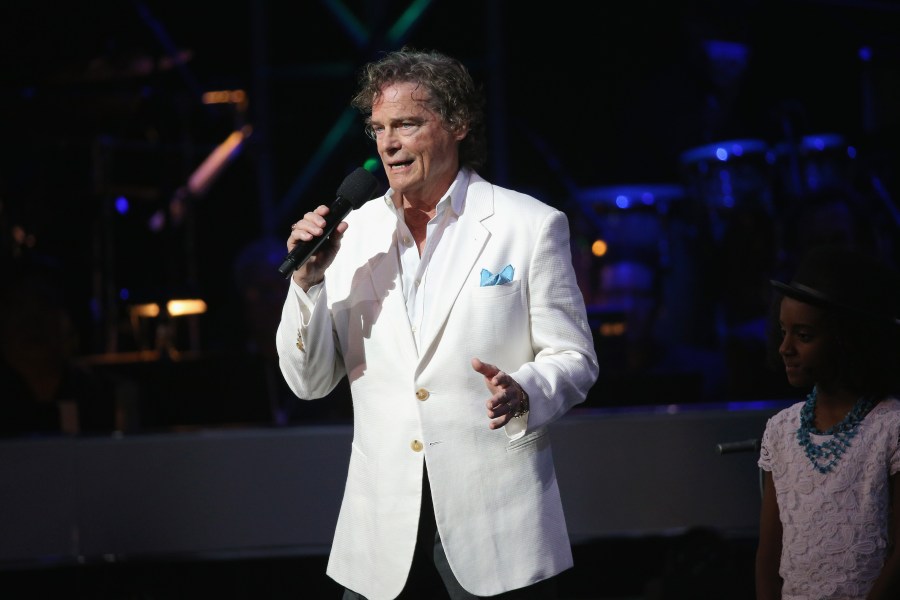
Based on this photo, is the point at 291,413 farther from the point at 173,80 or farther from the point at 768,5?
the point at 768,5

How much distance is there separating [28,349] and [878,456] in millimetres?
3047

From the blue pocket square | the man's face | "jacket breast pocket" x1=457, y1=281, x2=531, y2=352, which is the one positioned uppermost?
the man's face

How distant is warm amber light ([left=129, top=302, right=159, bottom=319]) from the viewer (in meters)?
4.84

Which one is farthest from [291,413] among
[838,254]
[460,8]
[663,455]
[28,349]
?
[460,8]

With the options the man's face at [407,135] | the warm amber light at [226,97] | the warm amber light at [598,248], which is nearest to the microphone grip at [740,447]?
the man's face at [407,135]

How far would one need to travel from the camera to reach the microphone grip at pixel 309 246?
1896 mm

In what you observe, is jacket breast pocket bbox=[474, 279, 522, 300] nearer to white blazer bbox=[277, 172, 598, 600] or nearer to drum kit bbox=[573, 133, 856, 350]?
white blazer bbox=[277, 172, 598, 600]

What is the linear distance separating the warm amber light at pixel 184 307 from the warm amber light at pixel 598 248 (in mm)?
1935

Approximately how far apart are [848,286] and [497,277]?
2.45 feet

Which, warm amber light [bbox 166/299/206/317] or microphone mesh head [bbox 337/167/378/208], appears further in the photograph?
warm amber light [bbox 166/299/206/317]

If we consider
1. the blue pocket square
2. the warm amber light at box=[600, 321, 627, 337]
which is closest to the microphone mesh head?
the blue pocket square

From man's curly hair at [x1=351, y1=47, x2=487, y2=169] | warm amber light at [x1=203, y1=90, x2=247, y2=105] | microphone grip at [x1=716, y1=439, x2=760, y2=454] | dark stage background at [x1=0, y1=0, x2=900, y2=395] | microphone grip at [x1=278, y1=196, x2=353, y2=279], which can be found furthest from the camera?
warm amber light at [x1=203, y1=90, x2=247, y2=105]

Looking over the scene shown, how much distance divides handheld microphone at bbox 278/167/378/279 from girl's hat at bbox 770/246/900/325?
2.90 ft

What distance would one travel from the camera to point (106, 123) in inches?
193
